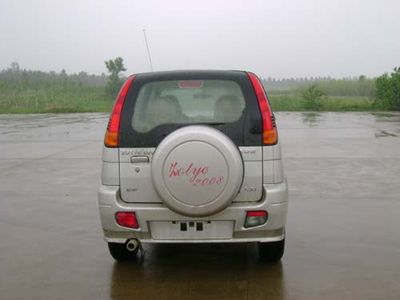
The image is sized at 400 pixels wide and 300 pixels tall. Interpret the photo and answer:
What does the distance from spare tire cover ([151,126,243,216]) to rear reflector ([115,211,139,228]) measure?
359 mm

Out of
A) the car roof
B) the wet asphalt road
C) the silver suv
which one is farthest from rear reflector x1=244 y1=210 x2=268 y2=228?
the car roof

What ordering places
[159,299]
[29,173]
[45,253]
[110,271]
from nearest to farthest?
[159,299] → [110,271] → [45,253] → [29,173]

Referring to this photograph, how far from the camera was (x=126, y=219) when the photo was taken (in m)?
4.13

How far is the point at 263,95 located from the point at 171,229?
1.26 m

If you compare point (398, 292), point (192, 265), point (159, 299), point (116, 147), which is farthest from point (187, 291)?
point (398, 292)

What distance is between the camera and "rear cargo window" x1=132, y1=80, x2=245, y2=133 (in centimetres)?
421

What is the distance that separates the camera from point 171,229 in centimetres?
410

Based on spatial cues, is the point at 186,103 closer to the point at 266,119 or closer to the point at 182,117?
the point at 182,117

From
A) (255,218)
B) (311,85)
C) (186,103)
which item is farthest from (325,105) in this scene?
(255,218)

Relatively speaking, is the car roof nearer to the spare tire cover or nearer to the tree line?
the spare tire cover

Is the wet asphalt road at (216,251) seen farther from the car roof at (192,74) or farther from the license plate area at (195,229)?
the car roof at (192,74)

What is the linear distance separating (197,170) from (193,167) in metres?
0.04

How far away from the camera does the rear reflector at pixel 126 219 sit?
4.11m

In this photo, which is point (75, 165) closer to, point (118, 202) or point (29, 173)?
point (29, 173)
